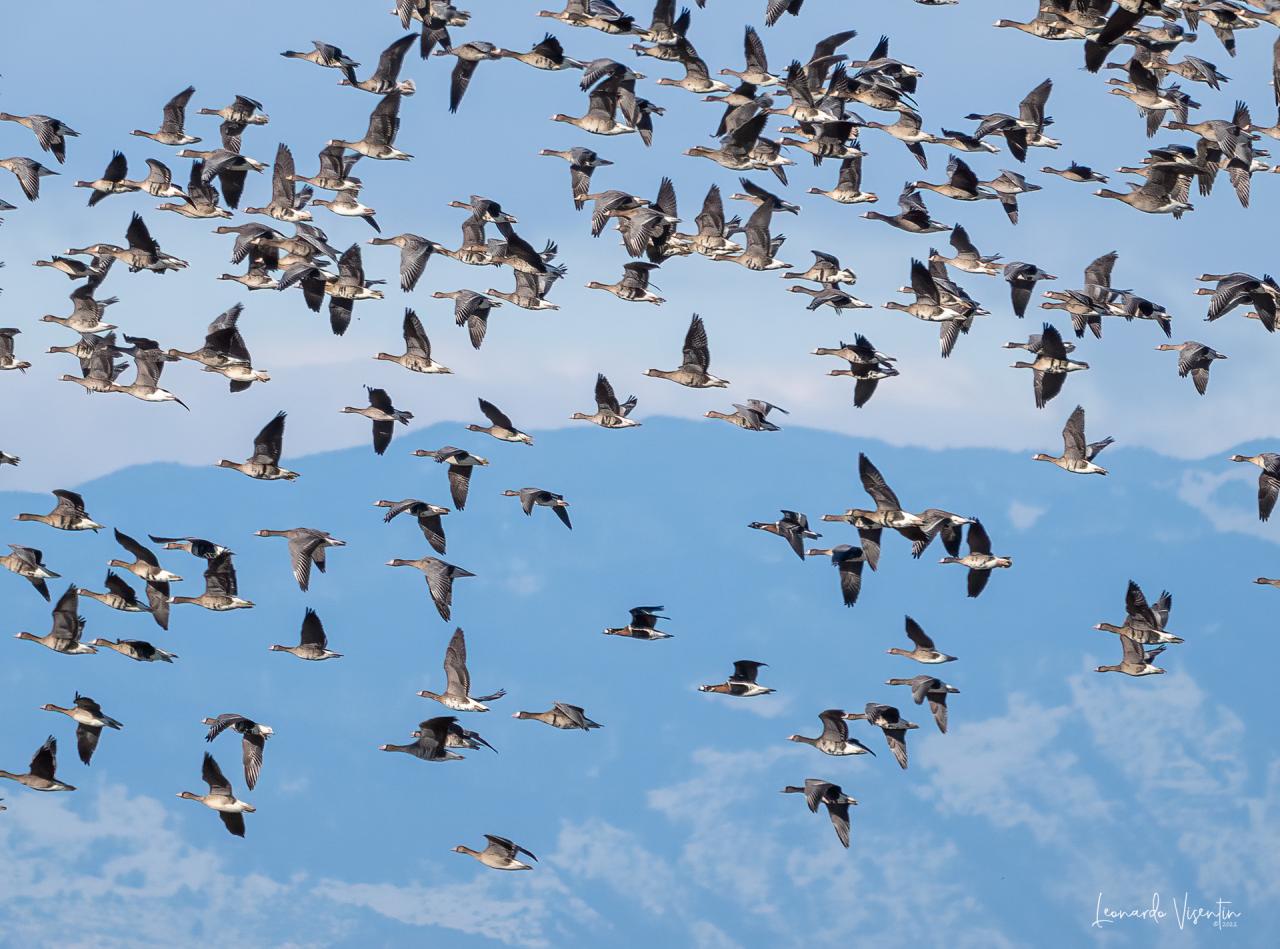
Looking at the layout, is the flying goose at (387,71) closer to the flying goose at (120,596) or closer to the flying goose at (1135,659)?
the flying goose at (120,596)

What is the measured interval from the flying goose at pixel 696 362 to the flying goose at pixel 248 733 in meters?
12.6

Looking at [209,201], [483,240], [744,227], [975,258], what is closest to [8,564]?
[209,201]

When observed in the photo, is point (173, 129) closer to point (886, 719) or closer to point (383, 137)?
point (383, 137)

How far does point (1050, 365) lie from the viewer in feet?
173

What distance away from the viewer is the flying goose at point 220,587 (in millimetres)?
53000

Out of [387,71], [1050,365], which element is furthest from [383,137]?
[1050,365]

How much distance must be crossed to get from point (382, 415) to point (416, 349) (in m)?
1.82

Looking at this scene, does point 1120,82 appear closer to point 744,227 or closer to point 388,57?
point 744,227

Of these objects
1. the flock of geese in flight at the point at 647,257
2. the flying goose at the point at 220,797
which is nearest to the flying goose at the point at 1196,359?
the flock of geese in flight at the point at 647,257

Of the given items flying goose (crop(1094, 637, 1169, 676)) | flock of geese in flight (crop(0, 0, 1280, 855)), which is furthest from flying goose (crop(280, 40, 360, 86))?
flying goose (crop(1094, 637, 1169, 676))

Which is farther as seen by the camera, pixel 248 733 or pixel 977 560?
pixel 977 560

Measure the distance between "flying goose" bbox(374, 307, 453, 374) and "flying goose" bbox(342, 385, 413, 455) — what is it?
3.59 feet

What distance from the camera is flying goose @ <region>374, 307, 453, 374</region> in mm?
55000

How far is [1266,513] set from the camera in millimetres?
50062
